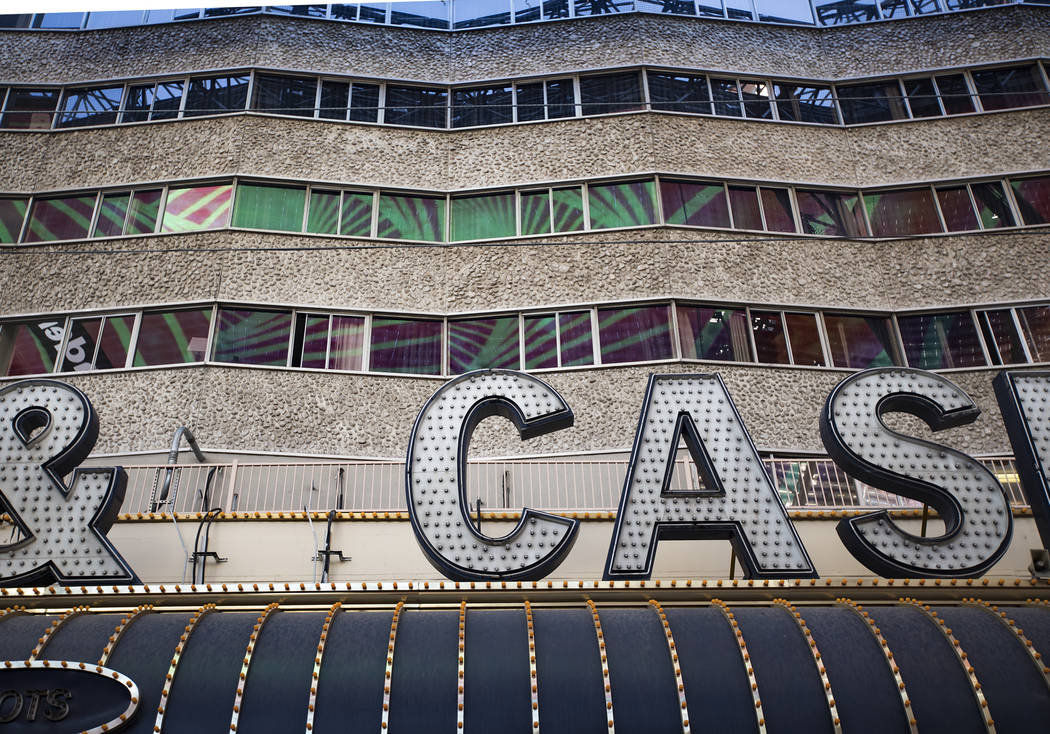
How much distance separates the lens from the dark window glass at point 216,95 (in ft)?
62.1

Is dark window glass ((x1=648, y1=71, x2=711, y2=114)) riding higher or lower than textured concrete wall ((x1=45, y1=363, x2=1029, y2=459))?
higher

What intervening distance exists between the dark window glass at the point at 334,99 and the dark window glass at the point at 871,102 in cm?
1232

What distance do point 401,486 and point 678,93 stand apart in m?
12.4

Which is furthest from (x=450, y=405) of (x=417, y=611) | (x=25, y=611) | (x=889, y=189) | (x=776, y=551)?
(x=889, y=189)

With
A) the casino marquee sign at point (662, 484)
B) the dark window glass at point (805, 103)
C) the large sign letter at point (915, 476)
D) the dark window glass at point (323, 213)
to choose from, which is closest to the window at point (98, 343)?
the dark window glass at point (323, 213)

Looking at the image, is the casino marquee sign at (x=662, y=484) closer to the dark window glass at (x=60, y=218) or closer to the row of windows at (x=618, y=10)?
the dark window glass at (x=60, y=218)

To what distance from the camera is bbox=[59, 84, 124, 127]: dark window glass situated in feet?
62.9

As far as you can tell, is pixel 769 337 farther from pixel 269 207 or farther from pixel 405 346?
pixel 269 207

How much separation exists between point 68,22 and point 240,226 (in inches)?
347

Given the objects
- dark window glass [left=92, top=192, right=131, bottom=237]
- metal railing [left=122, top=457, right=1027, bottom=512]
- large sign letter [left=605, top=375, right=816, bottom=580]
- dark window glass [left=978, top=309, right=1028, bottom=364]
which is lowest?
large sign letter [left=605, top=375, right=816, bottom=580]

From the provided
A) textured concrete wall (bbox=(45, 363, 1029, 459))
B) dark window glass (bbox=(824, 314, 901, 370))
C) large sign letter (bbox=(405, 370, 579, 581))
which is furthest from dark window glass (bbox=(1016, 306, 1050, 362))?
large sign letter (bbox=(405, 370, 579, 581))

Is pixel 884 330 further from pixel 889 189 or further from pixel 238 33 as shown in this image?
pixel 238 33

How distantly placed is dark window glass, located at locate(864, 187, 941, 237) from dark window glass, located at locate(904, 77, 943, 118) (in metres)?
2.41

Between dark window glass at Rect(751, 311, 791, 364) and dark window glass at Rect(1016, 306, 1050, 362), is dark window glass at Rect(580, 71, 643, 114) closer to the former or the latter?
dark window glass at Rect(751, 311, 791, 364)
